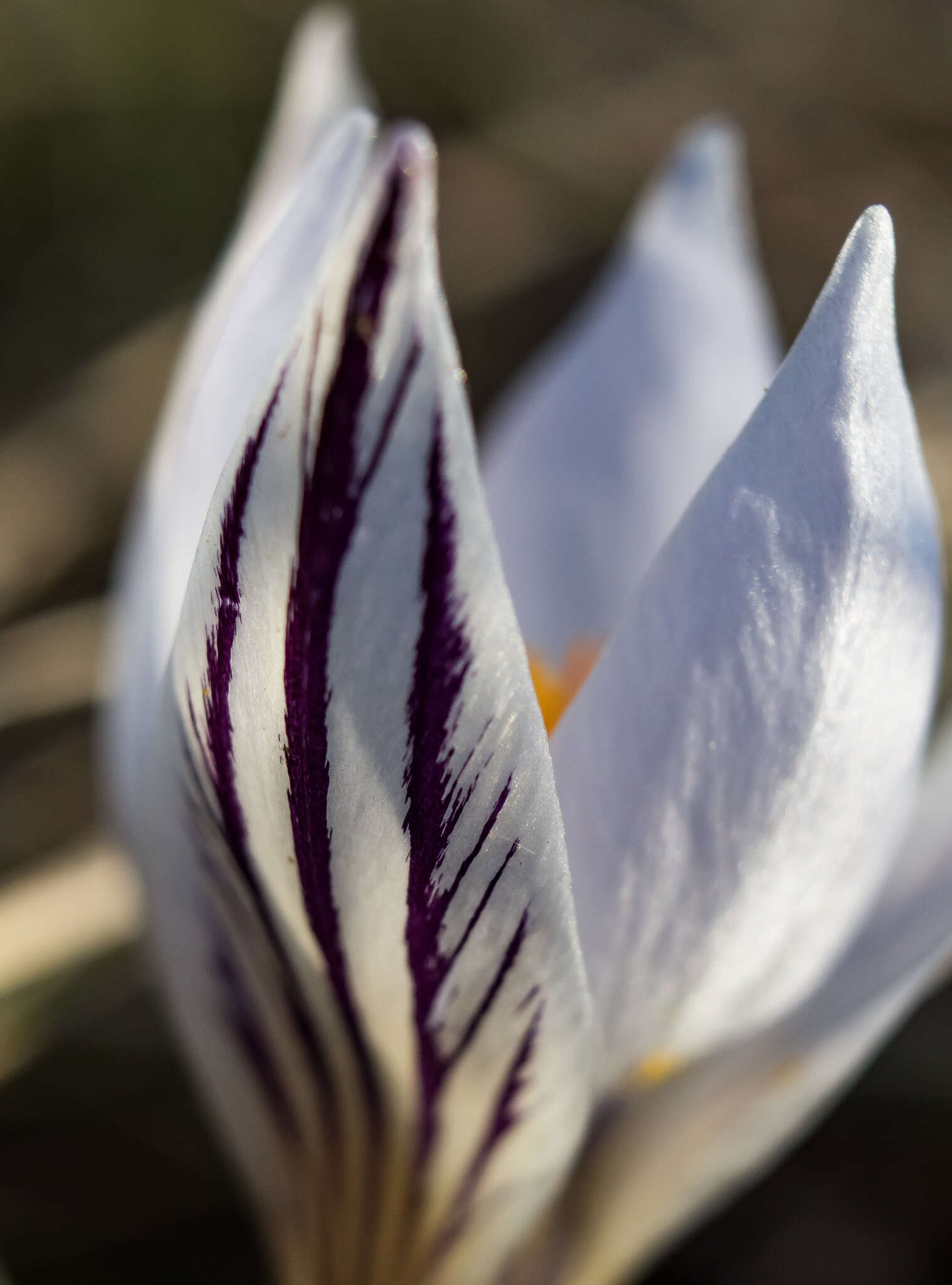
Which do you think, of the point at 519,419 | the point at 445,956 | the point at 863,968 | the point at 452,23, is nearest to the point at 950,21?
the point at 452,23

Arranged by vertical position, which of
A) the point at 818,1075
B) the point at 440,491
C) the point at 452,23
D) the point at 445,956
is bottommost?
the point at 818,1075

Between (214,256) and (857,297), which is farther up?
(214,256)

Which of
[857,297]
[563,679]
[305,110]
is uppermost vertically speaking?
[305,110]

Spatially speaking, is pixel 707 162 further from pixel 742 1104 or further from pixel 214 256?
pixel 214 256

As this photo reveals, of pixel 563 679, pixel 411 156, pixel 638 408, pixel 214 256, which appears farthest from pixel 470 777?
pixel 214 256

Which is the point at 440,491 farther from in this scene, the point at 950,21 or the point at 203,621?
the point at 950,21

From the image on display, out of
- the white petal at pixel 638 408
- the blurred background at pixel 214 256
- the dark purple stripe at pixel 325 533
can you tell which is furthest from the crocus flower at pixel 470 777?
the blurred background at pixel 214 256
